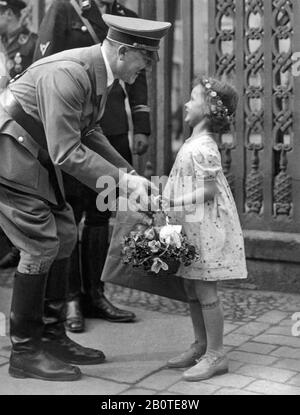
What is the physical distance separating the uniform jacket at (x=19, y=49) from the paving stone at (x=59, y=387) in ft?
10.8

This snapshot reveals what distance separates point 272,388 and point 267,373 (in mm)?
236

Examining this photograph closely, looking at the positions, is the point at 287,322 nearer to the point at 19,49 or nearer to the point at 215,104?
the point at 215,104

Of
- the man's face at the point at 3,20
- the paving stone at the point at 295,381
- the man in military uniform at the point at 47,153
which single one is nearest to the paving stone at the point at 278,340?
the paving stone at the point at 295,381

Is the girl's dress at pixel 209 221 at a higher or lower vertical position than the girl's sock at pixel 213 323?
higher

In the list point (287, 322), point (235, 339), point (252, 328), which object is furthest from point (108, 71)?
point (287, 322)

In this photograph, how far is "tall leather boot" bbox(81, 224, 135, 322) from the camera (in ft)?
17.8

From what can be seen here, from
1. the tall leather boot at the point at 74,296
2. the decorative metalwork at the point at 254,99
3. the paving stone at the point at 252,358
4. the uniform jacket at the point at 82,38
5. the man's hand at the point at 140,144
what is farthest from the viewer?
the decorative metalwork at the point at 254,99

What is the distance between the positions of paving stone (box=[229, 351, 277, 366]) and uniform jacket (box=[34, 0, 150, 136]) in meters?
1.68

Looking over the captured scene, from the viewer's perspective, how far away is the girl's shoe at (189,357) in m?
4.45

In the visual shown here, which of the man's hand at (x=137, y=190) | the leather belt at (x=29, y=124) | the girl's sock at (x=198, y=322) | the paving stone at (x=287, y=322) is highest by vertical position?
the leather belt at (x=29, y=124)

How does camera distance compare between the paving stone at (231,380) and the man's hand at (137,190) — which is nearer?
the man's hand at (137,190)

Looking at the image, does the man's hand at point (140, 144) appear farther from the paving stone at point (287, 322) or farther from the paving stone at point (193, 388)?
the paving stone at point (193, 388)

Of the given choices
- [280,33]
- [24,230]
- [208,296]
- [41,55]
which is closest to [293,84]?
[280,33]

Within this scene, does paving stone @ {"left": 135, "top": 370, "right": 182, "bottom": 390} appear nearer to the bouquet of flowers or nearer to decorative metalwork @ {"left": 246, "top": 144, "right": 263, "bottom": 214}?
the bouquet of flowers
